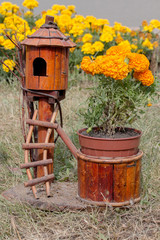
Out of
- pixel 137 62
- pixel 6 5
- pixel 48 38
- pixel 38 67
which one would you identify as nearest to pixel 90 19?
pixel 6 5

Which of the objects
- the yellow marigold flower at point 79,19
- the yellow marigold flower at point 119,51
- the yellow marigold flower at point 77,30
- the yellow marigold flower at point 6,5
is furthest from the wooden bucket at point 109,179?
the yellow marigold flower at point 6,5

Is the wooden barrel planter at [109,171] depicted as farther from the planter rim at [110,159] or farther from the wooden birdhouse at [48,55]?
the wooden birdhouse at [48,55]

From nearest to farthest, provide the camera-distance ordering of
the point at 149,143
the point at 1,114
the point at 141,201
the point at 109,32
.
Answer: the point at 141,201 < the point at 149,143 < the point at 1,114 < the point at 109,32

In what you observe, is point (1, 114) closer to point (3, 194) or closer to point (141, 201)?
point (3, 194)

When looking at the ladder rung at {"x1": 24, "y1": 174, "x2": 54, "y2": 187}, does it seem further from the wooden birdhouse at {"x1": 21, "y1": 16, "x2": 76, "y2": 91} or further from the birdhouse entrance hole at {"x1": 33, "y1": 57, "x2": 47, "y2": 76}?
the birdhouse entrance hole at {"x1": 33, "y1": 57, "x2": 47, "y2": 76}

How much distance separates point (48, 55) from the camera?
271 centimetres

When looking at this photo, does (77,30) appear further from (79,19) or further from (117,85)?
(117,85)

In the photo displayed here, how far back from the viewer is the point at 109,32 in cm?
675

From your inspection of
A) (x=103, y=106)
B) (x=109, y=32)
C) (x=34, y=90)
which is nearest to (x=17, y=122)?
(x=34, y=90)

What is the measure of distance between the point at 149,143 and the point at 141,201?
920mm

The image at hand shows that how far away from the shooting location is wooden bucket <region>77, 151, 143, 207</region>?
251 centimetres

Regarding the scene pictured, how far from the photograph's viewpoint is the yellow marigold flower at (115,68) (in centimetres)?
235

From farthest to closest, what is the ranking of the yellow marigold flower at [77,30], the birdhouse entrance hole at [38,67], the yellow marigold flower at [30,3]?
Answer: the yellow marigold flower at [30,3] < the yellow marigold flower at [77,30] < the birdhouse entrance hole at [38,67]

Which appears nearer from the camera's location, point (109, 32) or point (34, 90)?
point (34, 90)
